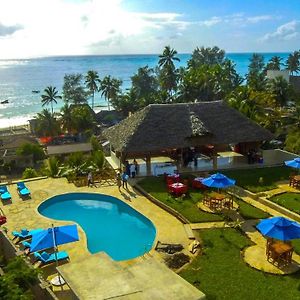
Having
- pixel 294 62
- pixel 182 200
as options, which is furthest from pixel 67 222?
pixel 294 62

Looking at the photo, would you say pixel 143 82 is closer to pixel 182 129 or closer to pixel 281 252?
pixel 182 129

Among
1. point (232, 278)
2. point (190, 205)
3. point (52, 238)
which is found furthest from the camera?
point (190, 205)

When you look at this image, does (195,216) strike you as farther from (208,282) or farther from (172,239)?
(208,282)

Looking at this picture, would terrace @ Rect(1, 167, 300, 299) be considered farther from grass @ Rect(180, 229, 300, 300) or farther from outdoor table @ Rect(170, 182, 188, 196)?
outdoor table @ Rect(170, 182, 188, 196)

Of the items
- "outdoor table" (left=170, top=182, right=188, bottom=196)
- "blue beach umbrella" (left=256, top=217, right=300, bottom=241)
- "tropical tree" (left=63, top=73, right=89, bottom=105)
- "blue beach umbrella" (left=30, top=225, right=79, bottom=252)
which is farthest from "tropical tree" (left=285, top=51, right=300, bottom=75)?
"blue beach umbrella" (left=30, top=225, right=79, bottom=252)

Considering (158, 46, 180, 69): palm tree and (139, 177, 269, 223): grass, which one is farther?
(158, 46, 180, 69): palm tree

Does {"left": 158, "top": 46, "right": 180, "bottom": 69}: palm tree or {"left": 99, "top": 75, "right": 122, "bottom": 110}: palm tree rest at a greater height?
{"left": 158, "top": 46, "right": 180, "bottom": 69}: palm tree
